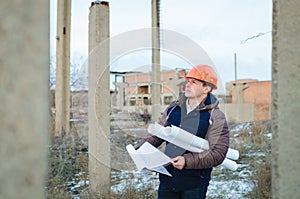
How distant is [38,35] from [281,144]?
108 cm

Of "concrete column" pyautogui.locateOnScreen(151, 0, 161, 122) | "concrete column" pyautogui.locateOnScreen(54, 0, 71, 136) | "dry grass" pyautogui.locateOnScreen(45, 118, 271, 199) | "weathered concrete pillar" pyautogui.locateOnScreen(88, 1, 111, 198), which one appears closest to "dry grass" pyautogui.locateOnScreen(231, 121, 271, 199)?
"dry grass" pyautogui.locateOnScreen(45, 118, 271, 199)

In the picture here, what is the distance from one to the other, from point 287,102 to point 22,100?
1.08 metres

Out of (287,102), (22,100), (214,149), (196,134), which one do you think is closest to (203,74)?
(196,134)

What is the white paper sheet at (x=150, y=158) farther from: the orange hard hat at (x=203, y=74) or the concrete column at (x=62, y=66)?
the concrete column at (x=62, y=66)

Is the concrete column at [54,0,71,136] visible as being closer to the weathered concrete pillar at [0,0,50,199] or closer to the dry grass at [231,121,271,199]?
the dry grass at [231,121,271,199]

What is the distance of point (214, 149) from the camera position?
248 cm

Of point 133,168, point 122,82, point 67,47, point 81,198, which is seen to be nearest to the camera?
point 81,198

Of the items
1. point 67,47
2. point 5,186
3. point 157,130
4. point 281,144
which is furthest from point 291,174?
Answer: point 67,47

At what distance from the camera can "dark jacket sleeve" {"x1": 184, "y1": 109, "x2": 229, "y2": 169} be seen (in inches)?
96.7

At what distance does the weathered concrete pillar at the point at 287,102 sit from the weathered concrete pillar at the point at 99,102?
2.92m

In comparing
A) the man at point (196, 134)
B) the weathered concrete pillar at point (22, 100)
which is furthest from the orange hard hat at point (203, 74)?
the weathered concrete pillar at point (22, 100)

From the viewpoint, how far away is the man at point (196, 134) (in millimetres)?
2473

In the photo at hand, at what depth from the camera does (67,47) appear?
8.36m

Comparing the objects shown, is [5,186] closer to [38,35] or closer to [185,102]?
[38,35]
